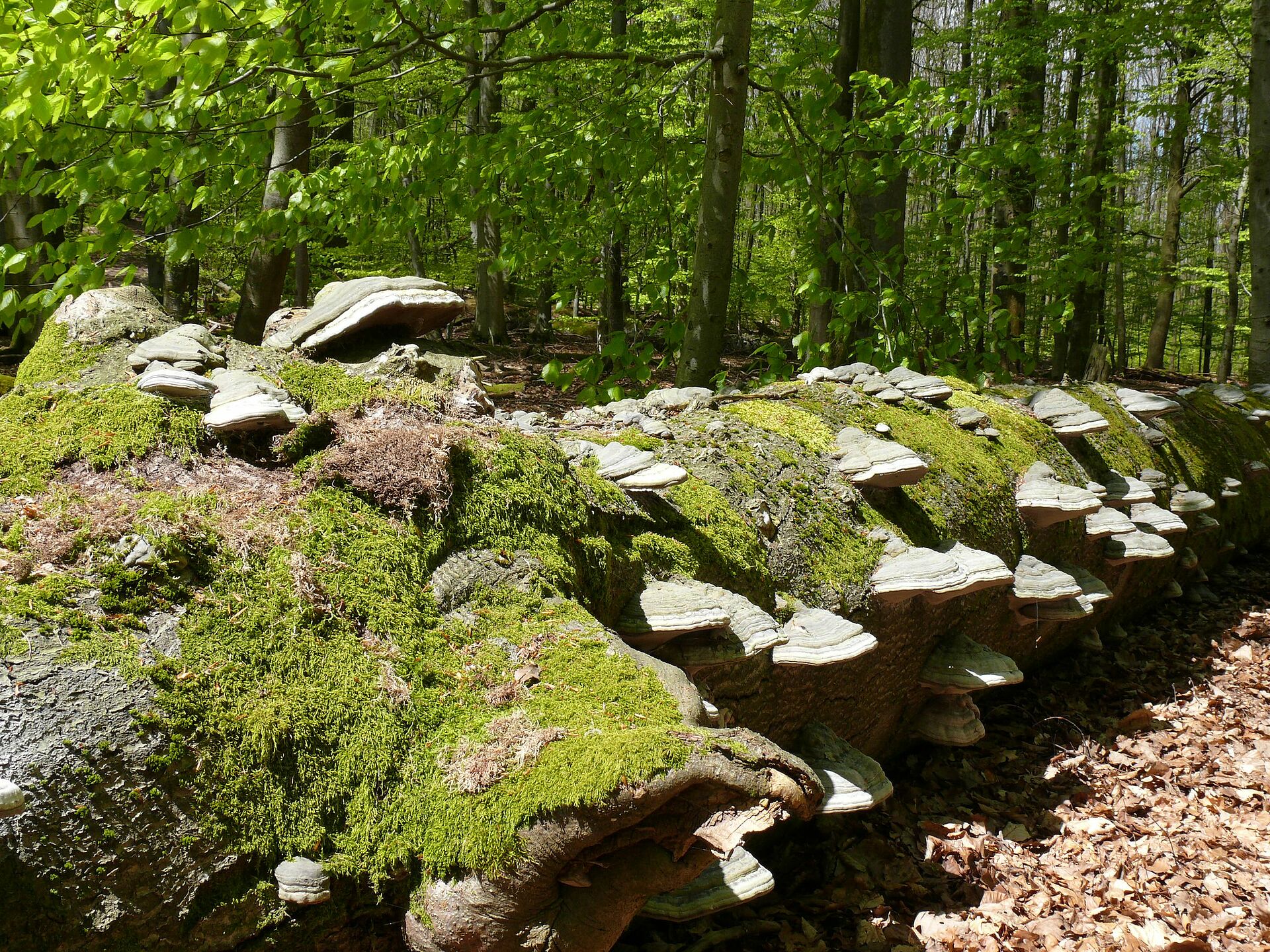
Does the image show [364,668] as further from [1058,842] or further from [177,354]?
[1058,842]

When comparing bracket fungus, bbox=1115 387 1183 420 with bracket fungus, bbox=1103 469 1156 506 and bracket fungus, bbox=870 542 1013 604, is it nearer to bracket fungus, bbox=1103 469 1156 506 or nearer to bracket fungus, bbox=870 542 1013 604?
bracket fungus, bbox=1103 469 1156 506

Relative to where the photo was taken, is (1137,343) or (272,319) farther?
(1137,343)

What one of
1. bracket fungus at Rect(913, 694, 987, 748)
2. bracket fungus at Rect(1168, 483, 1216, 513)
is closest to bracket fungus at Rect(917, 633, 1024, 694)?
bracket fungus at Rect(913, 694, 987, 748)

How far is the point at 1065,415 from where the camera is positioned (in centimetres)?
535

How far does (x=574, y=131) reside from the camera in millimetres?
6570

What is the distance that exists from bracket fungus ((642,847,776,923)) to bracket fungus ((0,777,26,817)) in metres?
1.57

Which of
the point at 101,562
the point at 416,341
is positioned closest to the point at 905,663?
the point at 416,341

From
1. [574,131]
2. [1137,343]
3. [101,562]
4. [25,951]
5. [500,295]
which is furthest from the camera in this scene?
[1137,343]

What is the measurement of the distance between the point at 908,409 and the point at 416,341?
2.92 meters

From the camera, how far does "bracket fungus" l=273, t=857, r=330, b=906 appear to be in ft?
5.68

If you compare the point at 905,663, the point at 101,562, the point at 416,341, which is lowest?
the point at 905,663

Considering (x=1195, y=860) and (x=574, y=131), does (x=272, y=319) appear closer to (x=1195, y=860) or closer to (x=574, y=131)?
(x=574, y=131)

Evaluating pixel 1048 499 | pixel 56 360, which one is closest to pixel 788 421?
pixel 1048 499

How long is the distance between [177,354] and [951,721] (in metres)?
3.81
